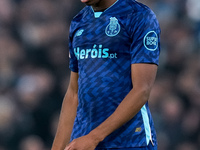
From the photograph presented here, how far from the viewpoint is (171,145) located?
6.76 m

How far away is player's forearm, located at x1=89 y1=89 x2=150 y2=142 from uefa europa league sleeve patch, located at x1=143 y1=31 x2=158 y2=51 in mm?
245

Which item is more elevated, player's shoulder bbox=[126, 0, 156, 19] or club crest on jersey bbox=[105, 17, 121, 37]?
player's shoulder bbox=[126, 0, 156, 19]

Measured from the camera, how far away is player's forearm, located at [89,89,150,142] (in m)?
2.55

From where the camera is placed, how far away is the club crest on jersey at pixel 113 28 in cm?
272

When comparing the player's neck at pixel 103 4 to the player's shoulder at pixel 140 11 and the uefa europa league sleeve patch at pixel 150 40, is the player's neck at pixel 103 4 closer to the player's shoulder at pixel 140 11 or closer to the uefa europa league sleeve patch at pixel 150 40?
the player's shoulder at pixel 140 11

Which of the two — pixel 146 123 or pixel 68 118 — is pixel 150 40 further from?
pixel 68 118

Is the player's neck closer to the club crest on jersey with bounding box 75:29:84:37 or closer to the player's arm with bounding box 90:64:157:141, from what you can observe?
the club crest on jersey with bounding box 75:29:84:37

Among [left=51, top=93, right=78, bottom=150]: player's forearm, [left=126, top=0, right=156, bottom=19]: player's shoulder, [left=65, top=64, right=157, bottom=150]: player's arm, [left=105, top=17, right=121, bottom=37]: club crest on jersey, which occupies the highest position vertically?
[left=126, top=0, right=156, bottom=19]: player's shoulder

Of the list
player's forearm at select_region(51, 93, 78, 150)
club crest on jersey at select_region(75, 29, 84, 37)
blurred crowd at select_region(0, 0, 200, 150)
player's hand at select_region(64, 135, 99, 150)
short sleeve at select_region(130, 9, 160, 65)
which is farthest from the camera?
blurred crowd at select_region(0, 0, 200, 150)

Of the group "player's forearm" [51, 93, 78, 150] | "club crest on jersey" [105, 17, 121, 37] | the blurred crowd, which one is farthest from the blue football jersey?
the blurred crowd

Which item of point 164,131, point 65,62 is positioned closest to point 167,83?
point 164,131

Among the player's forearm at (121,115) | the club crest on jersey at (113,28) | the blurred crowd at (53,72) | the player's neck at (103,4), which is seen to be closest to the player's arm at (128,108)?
the player's forearm at (121,115)

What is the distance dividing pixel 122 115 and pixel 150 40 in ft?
1.40

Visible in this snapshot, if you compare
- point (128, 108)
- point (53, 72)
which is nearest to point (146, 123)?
point (128, 108)
